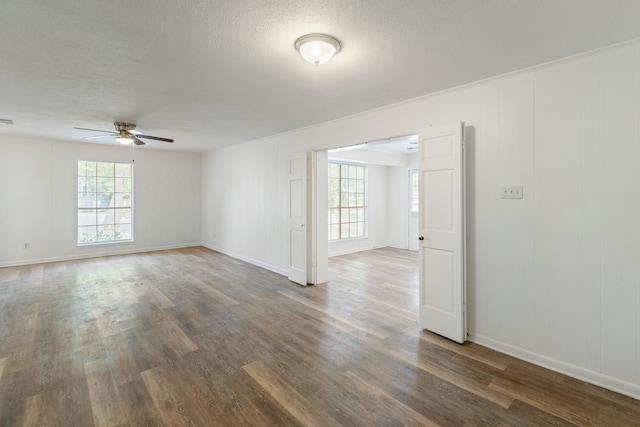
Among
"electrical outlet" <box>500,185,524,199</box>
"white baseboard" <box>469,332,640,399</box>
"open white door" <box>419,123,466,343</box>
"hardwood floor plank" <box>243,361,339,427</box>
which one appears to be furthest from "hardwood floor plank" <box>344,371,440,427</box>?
"electrical outlet" <box>500,185,524,199</box>

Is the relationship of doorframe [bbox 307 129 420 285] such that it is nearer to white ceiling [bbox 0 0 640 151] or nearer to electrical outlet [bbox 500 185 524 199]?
white ceiling [bbox 0 0 640 151]

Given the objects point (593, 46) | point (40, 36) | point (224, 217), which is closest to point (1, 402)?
point (40, 36)

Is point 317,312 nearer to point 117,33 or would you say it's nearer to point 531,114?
point 531,114

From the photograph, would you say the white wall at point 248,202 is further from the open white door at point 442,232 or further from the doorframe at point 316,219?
the open white door at point 442,232

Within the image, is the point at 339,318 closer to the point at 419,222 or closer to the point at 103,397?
the point at 419,222

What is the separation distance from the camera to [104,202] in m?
7.00

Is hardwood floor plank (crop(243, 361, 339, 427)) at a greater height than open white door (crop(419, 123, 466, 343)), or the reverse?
open white door (crop(419, 123, 466, 343))

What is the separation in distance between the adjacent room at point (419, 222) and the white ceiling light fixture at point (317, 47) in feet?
0.05

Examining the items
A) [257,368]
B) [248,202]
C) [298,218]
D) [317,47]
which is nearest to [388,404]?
[257,368]

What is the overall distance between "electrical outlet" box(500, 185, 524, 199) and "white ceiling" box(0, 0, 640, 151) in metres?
1.04

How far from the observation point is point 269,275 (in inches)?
Answer: 211

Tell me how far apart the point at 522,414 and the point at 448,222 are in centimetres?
161

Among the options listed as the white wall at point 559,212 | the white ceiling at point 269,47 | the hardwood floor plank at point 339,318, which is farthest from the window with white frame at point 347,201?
the white wall at point 559,212

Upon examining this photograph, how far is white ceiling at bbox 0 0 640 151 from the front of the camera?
70.5 inches
